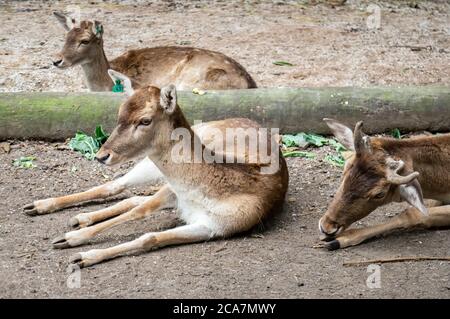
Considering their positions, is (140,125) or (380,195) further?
(140,125)

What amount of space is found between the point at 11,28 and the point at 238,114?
4.76 metres

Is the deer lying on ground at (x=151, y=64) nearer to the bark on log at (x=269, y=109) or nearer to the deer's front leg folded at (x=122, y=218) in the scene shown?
the bark on log at (x=269, y=109)

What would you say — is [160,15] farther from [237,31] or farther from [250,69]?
[250,69]

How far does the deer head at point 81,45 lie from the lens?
31.0 ft

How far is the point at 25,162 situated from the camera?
8.08 metres

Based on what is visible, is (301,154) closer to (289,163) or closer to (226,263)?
(289,163)

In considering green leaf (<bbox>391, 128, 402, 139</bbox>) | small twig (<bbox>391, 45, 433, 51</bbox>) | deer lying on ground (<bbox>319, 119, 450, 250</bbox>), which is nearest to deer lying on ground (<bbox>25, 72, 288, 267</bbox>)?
deer lying on ground (<bbox>319, 119, 450, 250</bbox>)

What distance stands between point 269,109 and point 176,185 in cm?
222

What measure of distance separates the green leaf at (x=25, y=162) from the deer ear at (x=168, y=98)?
2.18 meters

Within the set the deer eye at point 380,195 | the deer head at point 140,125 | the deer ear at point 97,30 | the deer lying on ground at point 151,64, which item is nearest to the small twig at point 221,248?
the deer head at point 140,125

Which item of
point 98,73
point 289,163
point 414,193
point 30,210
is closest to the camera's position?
point 414,193

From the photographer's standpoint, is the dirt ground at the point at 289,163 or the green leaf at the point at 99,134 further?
the green leaf at the point at 99,134

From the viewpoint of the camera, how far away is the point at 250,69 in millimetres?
10578

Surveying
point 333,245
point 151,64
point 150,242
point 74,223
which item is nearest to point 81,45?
point 151,64
